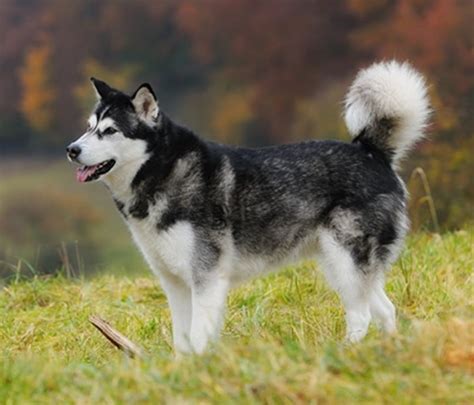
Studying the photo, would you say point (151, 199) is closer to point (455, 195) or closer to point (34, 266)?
point (34, 266)

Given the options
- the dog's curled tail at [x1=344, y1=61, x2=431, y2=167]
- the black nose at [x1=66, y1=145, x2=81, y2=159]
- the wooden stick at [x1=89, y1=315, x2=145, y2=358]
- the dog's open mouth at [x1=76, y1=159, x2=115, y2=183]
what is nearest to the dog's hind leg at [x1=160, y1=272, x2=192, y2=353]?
the wooden stick at [x1=89, y1=315, x2=145, y2=358]

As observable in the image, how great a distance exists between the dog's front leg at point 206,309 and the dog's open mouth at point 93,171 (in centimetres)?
78

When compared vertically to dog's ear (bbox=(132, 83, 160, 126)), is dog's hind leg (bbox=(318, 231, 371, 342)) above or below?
below

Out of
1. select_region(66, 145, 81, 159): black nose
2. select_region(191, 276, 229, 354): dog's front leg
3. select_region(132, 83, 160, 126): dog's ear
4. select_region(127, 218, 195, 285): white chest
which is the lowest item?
select_region(191, 276, 229, 354): dog's front leg

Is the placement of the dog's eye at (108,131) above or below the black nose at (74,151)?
above

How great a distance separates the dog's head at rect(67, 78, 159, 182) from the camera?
4.75 metres

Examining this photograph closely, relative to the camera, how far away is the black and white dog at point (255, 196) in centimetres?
482

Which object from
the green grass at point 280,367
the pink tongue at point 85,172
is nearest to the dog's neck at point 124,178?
the pink tongue at point 85,172

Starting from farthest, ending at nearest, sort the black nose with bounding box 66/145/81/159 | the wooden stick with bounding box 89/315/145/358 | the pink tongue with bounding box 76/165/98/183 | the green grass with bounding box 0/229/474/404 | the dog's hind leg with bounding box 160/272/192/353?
the dog's hind leg with bounding box 160/272/192/353, the pink tongue with bounding box 76/165/98/183, the black nose with bounding box 66/145/81/159, the wooden stick with bounding box 89/315/145/358, the green grass with bounding box 0/229/474/404

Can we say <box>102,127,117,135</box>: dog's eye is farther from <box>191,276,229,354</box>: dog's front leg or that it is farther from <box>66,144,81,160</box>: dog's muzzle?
<box>191,276,229,354</box>: dog's front leg

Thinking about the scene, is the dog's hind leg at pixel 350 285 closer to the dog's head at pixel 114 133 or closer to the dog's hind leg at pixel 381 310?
the dog's hind leg at pixel 381 310

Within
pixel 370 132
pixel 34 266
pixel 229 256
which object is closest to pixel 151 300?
pixel 34 266

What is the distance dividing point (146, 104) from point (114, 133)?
24 centimetres

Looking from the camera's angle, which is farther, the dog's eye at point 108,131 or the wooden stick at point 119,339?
the dog's eye at point 108,131
